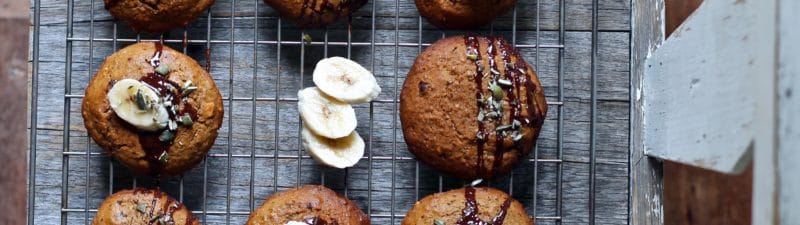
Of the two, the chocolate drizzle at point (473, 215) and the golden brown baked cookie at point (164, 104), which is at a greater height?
the golden brown baked cookie at point (164, 104)

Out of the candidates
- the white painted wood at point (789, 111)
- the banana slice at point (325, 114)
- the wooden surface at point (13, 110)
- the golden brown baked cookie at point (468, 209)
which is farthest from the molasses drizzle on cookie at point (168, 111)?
the white painted wood at point (789, 111)

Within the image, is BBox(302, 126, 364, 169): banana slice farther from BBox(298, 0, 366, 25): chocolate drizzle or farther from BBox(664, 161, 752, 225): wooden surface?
BBox(664, 161, 752, 225): wooden surface

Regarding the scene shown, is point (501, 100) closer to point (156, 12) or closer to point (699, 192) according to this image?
point (699, 192)

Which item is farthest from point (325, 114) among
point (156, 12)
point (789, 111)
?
point (789, 111)

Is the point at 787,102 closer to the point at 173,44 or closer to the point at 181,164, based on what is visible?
the point at 181,164

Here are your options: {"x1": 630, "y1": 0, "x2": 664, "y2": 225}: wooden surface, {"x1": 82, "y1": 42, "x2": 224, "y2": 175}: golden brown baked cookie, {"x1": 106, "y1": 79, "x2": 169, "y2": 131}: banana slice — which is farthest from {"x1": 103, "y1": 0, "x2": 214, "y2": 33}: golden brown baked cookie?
{"x1": 630, "y1": 0, "x2": 664, "y2": 225}: wooden surface

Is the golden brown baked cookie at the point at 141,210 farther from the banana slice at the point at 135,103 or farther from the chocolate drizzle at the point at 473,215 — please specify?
the chocolate drizzle at the point at 473,215
